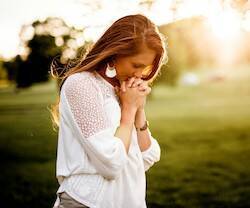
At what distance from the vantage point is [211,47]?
18.3 feet

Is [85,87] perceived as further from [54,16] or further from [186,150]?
[186,150]

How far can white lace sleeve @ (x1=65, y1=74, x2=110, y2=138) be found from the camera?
1703 mm

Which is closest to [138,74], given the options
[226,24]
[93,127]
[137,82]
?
[137,82]

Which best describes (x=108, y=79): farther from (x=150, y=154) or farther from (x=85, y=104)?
(x=150, y=154)

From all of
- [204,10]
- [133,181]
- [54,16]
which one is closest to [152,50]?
[133,181]

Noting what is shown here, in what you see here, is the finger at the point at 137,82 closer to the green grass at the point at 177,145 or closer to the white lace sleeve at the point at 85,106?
the white lace sleeve at the point at 85,106

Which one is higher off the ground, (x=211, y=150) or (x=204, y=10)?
(x=204, y=10)

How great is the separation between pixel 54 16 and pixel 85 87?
128 inches

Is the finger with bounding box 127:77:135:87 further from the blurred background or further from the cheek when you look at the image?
the blurred background

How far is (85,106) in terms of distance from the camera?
1715mm

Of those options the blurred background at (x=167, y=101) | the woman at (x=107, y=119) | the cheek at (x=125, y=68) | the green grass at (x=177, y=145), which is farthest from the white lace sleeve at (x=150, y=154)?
the green grass at (x=177, y=145)

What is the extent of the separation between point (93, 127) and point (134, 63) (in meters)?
0.24

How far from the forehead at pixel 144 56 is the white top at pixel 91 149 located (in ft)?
0.42

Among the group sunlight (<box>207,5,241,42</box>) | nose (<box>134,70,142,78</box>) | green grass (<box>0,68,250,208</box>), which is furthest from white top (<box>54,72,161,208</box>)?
green grass (<box>0,68,250,208</box>)
